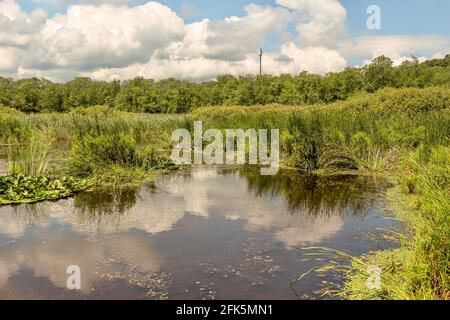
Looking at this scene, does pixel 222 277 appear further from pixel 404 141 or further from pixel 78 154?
pixel 404 141

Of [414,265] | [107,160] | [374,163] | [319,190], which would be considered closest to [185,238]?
[414,265]

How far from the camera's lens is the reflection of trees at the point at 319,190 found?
712cm

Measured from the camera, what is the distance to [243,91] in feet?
166

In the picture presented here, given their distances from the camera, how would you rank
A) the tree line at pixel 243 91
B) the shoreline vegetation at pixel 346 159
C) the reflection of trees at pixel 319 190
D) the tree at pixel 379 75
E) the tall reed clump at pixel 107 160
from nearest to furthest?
the shoreline vegetation at pixel 346 159 → the reflection of trees at pixel 319 190 → the tall reed clump at pixel 107 160 → the tree at pixel 379 75 → the tree line at pixel 243 91

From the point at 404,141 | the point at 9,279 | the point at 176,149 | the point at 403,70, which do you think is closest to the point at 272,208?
the point at 9,279

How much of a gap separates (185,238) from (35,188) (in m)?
4.00

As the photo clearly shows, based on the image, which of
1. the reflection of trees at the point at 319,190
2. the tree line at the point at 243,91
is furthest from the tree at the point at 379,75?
the reflection of trees at the point at 319,190

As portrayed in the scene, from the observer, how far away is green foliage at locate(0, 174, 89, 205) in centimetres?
746

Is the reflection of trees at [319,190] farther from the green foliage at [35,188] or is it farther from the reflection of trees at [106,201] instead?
the green foliage at [35,188]

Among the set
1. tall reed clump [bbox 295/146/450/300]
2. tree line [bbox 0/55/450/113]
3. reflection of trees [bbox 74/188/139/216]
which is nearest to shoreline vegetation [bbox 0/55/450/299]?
tall reed clump [bbox 295/146/450/300]

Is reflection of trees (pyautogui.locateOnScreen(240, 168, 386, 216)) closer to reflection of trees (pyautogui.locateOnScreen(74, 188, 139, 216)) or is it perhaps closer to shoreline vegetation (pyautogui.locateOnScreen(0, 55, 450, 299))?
shoreline vegetation (pyautogui.locateOnScreen(0, 55, 450, 299))

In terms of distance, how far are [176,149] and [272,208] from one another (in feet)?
28.9

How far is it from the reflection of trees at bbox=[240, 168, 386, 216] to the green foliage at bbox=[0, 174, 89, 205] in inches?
145

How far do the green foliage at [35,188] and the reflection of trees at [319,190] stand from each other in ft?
12.0
